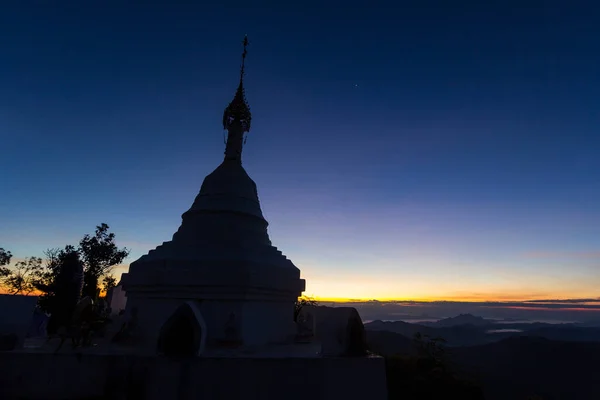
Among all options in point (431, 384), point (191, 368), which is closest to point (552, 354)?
point (431, 384)

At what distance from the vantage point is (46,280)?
3030cm

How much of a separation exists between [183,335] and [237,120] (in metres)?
10.6

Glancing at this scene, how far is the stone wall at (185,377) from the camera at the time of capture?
721 centimetres

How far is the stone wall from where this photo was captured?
23.7 feet

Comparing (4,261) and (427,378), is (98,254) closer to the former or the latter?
(4,261)

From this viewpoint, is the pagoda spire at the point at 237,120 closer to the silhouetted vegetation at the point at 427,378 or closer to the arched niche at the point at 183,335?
the arched niche at the point at 183,335

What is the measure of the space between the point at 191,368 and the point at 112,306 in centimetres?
1195

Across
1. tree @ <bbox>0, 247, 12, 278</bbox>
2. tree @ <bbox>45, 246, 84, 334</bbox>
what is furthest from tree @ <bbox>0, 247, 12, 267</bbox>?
tree @ <bbox>45, 246, 84, 334</bbox>

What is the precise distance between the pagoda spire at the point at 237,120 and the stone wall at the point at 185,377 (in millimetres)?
9795

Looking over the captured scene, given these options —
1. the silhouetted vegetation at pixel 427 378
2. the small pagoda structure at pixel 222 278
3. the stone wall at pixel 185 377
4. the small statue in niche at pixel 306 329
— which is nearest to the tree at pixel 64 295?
the small pagoda structure at pixel 222 278

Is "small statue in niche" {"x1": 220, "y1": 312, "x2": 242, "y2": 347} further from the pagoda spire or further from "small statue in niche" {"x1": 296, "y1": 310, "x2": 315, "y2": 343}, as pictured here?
the pagoda spire

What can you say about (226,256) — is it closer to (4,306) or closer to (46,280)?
(4,306)

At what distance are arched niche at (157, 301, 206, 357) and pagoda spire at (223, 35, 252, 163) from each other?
9.00m

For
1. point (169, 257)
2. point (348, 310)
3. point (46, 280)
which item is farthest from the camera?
point (46, 280)
